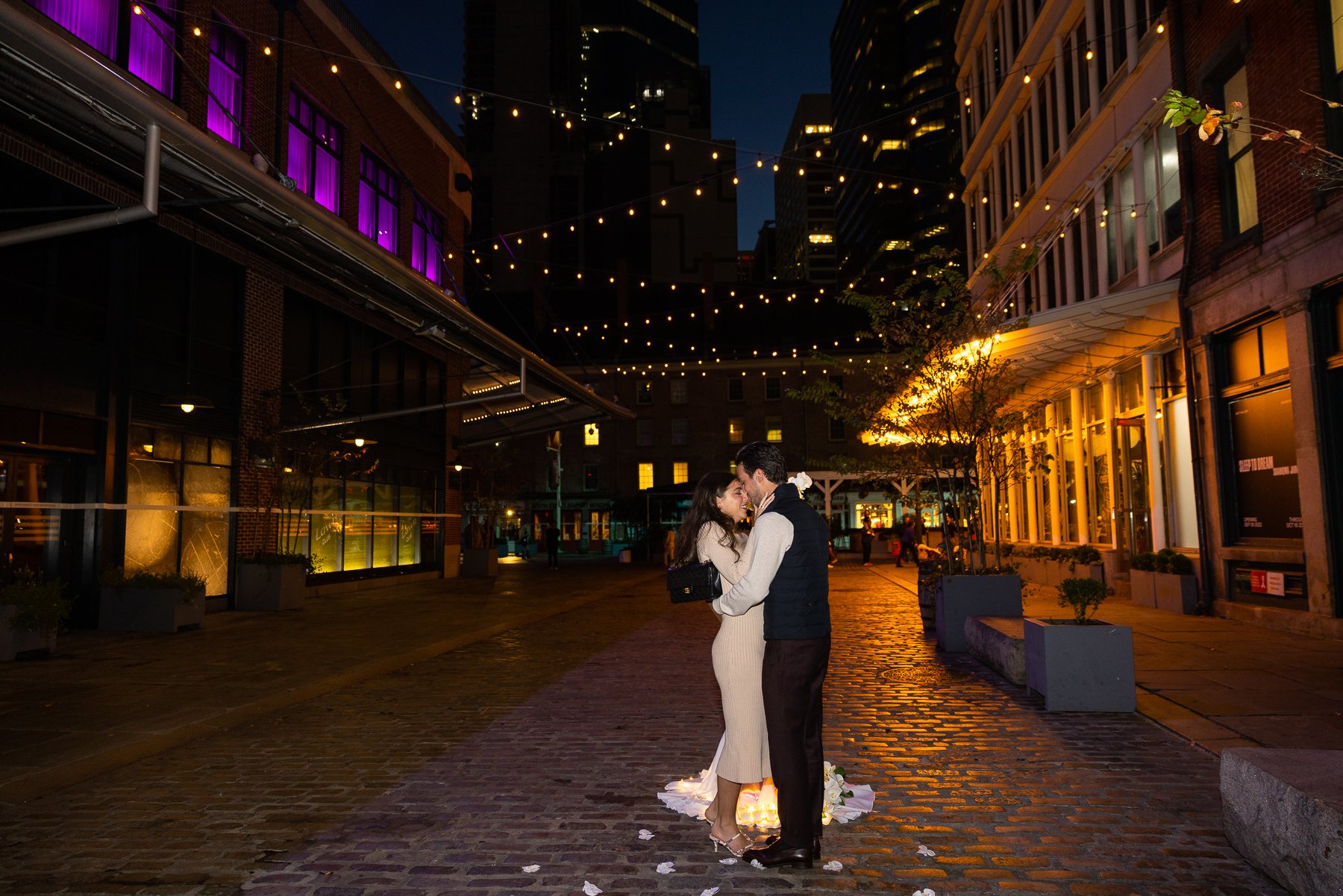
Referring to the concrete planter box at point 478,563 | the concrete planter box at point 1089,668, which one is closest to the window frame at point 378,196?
the concrete planter box at point 478,563

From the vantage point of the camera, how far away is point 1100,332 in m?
14.9

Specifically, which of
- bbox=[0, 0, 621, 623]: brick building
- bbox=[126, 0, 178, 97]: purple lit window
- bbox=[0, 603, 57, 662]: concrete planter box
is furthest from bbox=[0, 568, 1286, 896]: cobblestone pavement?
bbox=[126, 0, 178, 97]: purple lit window

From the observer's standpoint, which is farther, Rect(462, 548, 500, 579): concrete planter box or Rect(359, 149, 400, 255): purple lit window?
Rect(462, 548, 500, 579): concrete planter box

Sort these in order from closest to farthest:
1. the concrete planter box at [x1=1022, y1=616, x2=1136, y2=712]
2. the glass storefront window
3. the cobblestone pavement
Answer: the cobblestone pavement, the concrete planter box at [x1=1022, y1=616, x2=1136, y2=712], the glass storefront window

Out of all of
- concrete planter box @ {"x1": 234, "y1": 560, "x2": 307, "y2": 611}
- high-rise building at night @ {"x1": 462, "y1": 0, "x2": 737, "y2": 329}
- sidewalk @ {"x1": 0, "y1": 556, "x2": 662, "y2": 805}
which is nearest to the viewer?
sidewalk @ {"x1": 0, "y1": 556, "x2": 662, "y2": 805}

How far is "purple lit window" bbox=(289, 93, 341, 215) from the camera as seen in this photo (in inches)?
731

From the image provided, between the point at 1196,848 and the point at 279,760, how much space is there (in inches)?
214

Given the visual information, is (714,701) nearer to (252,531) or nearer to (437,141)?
(252,531)

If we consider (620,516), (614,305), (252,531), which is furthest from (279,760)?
(614,305)

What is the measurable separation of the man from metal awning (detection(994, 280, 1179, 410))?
32.3 ft

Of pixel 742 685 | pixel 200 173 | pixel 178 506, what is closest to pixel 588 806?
pixel 742 685

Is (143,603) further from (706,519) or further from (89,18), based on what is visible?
(706,519)

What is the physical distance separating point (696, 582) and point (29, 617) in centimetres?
946

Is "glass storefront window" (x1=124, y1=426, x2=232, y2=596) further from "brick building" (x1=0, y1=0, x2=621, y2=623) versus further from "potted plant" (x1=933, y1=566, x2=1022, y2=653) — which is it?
"potted plant" (x1=933, y1=566, x2=1022, y2=653)
